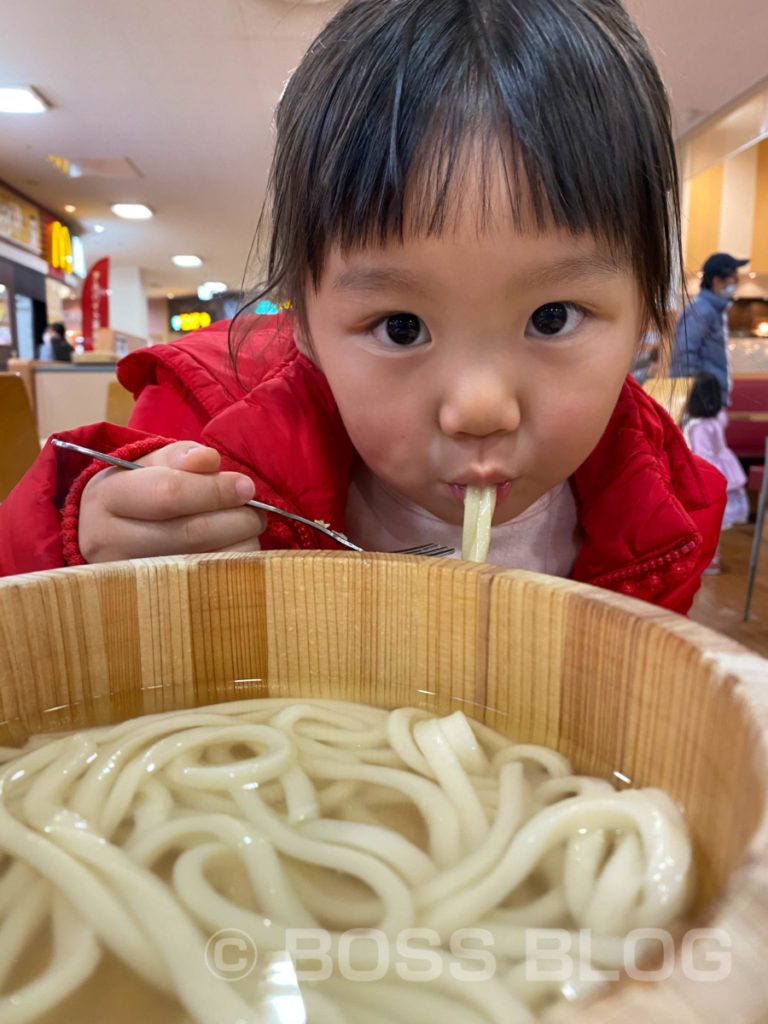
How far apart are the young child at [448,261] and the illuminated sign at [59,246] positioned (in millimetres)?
8952

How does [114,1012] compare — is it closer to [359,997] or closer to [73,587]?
[359,997]

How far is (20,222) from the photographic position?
7816 millimetres

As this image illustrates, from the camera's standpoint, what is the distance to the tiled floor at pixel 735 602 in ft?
7.55

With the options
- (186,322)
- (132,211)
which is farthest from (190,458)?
(186,322)

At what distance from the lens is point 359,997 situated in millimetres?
269

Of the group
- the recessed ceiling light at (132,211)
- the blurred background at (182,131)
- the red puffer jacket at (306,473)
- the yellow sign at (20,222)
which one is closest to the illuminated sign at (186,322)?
the blurred background at (182,131)

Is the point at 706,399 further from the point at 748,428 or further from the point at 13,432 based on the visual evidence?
the point at 13,432

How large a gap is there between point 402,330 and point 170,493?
22 centimetres

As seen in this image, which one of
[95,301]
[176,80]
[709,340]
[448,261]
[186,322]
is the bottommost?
[448,261]

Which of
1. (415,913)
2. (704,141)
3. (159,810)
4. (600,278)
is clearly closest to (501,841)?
(415,913)

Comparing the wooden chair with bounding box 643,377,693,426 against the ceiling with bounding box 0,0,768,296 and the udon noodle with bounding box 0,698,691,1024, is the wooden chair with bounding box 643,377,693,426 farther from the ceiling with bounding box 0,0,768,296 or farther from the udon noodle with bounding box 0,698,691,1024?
the udon noodle with bounding box 0,698,691,1024

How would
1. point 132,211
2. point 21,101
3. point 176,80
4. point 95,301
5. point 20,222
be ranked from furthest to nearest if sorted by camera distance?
1. point 95,301
2. point 132,211
3. point 20,222
4. point 21,101
5. point 176,80

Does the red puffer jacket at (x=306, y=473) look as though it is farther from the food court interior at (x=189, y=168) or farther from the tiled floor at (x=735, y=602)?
the tiled floor at (x=735, y=602)

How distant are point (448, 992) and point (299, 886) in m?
0.09
